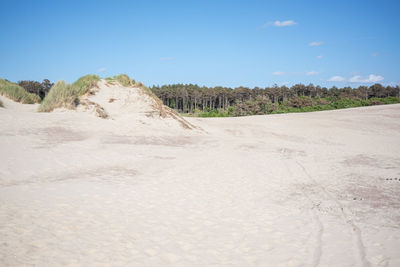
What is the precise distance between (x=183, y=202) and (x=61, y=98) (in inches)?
465

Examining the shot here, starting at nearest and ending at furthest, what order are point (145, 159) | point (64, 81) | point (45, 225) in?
point (45, 225) → point (145, 159) → point (64, 81)

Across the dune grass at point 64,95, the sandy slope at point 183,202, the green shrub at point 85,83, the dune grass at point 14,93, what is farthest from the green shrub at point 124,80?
the dune grass at point 14,93

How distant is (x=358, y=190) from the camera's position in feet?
20.6

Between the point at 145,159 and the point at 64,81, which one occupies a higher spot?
the point at 64,81

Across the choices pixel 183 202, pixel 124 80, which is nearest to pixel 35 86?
pixel 124 80

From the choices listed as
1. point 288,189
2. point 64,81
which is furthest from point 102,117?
point 288,189

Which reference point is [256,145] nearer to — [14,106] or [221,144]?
[221,144]

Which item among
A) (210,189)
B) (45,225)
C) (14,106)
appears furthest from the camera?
(14,106)

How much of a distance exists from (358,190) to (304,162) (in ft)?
10.2

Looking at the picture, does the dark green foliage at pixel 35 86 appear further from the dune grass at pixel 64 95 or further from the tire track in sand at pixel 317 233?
the tire track in sand at pixel 317 233

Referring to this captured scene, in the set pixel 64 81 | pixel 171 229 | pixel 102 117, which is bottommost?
pixel 171 229

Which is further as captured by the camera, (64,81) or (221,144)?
(64,81)

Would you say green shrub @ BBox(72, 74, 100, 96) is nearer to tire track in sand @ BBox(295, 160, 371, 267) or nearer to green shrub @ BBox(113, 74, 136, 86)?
green shrub @ BBox(113, 74, 136, 86)

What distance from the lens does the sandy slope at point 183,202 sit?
3385 mm
